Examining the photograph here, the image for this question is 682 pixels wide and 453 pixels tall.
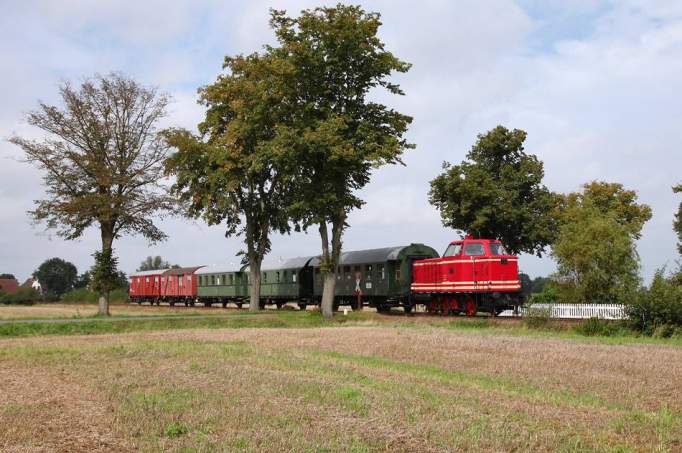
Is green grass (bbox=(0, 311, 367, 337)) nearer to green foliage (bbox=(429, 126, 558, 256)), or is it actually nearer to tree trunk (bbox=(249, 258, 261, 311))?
tree trunk (bbox=(249, 258, 261, 311))

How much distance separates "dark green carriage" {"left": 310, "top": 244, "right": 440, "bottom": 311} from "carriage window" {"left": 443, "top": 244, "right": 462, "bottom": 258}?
15.3 ft

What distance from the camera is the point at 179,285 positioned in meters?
67.3

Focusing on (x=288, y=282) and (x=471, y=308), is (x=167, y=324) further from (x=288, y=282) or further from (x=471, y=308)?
(x=288, y=282)

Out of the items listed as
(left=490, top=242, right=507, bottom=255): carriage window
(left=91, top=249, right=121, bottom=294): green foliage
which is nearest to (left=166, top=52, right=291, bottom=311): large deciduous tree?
(left=91, top=249, right=121, bottom=294): green foliage

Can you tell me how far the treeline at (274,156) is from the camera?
3666cm

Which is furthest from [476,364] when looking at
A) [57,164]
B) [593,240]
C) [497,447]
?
[57,164]

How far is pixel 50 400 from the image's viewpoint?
1189cm

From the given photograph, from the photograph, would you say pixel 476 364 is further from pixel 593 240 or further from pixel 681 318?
pixel 593 240

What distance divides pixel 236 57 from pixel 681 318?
3096cm

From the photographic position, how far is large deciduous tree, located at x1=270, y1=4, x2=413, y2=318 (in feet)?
118

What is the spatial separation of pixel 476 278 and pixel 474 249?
1475 mm

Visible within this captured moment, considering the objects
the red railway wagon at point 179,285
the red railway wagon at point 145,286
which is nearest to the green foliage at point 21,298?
the red railway wagon at point 145,286

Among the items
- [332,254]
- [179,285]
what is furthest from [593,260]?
[179,285]

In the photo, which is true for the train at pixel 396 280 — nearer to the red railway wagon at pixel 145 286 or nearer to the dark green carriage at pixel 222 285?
the dark green carriage at pixel 222 285
